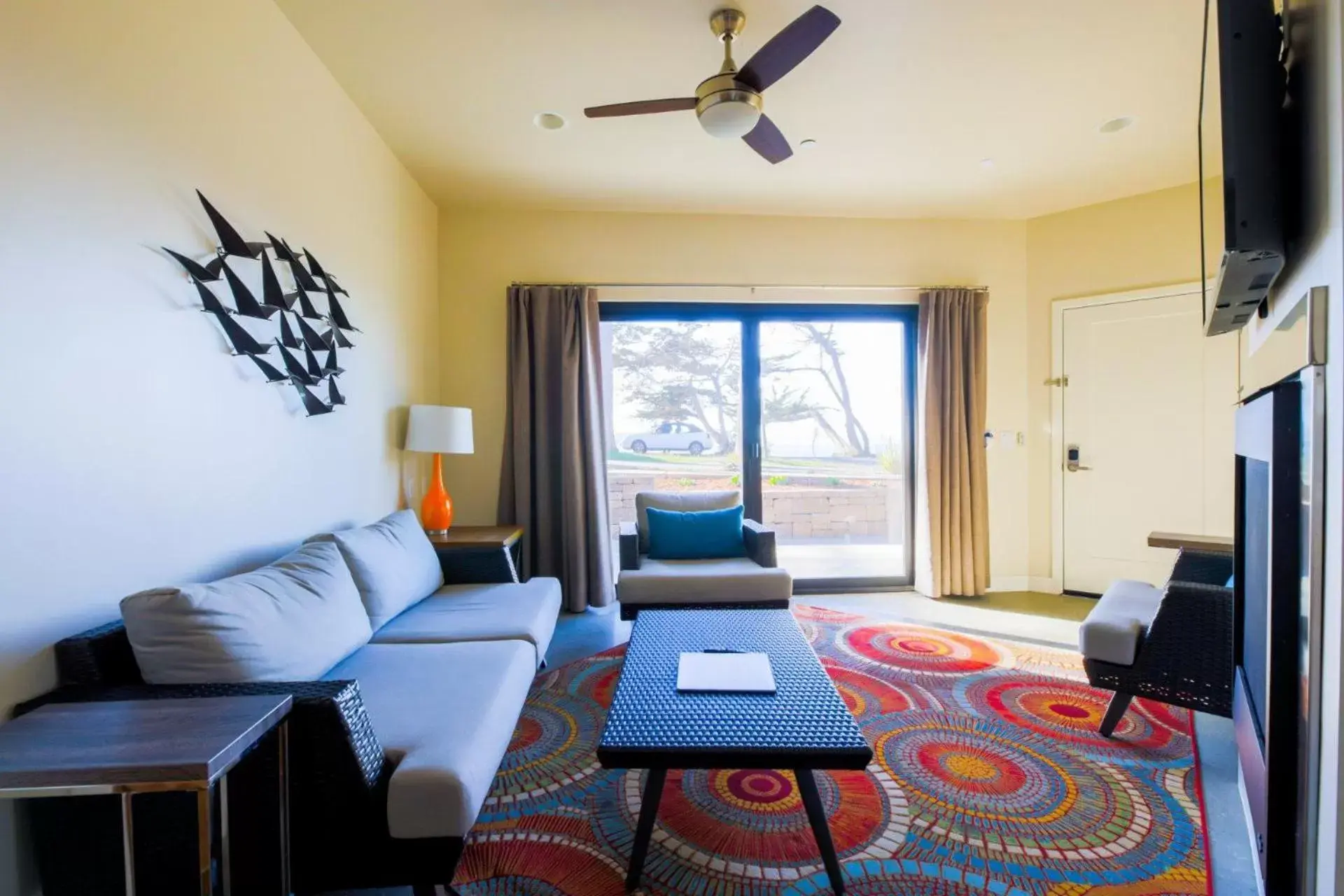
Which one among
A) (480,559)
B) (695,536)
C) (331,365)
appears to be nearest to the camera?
(331,365)

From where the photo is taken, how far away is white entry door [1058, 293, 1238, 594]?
11.3ft

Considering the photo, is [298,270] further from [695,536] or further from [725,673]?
[695,536]

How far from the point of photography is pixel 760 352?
398 centimetres

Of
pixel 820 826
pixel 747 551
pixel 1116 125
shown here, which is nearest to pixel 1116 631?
pixel 820 826

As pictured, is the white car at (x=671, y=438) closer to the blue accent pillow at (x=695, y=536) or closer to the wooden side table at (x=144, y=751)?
the blue accent pillow at (x=695, y=536)

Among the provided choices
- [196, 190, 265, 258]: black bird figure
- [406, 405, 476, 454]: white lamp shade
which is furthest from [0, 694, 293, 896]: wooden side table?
[406, 405, 476, 454]: white lamp shade

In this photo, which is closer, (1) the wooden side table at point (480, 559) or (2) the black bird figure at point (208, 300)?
(2) the black bird figure at point (208, 300)

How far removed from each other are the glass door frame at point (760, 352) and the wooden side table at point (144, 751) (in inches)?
123

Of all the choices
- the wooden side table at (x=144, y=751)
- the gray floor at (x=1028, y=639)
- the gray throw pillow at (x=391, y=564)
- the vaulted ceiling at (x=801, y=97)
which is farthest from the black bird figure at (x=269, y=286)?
the gray floor at (x=1028, y=639)

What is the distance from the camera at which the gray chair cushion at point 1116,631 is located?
1.97 meters

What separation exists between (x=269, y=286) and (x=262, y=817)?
5.32 feet

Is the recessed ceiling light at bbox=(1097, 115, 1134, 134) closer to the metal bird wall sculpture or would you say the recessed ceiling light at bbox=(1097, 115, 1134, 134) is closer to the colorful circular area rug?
the colorful circular area rug

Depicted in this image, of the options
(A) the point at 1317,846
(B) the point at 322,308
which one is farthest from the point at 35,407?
(A) the point at 1317,846

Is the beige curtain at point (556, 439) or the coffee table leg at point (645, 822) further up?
the beige curtain at point (556, 439)
